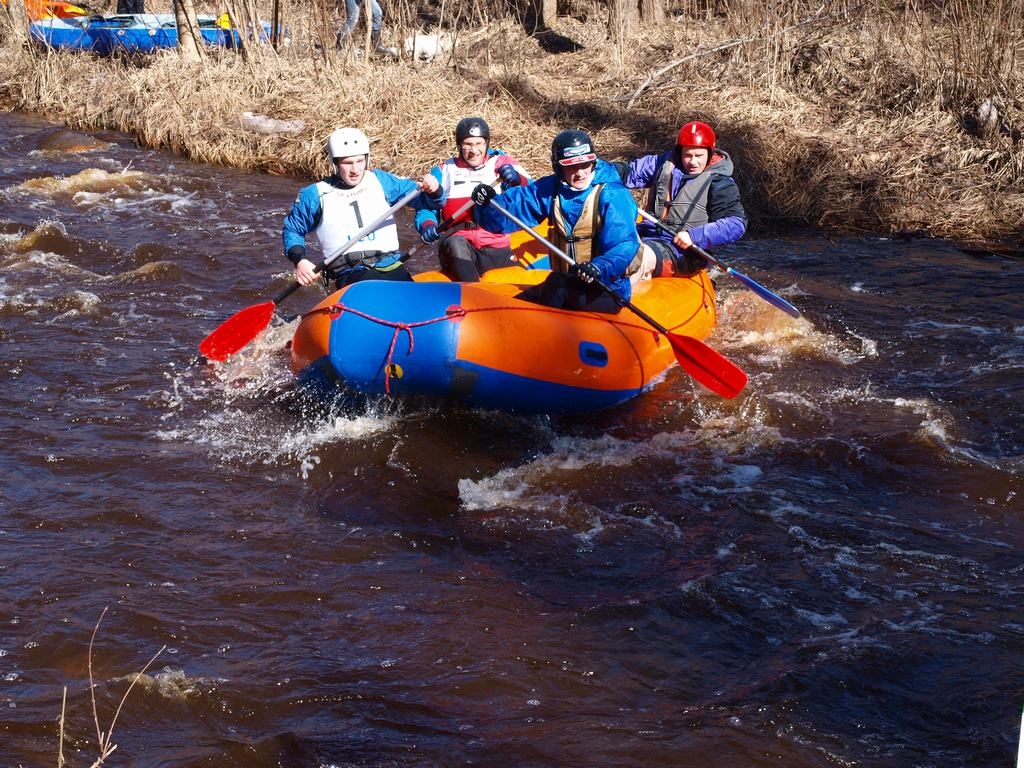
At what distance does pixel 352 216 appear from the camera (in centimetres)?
623

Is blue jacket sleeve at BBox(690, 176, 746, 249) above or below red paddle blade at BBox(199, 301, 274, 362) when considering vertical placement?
above

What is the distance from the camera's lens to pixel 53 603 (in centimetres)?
408

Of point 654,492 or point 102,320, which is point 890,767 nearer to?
point 654,492

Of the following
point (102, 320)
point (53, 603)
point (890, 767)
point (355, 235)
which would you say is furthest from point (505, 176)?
point (890, 767)

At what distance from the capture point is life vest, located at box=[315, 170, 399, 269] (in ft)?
20.4

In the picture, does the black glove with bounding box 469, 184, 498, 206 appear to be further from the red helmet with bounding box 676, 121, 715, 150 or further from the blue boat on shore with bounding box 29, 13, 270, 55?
the blue boat on shore with bounding box 29, 13, 270, 55

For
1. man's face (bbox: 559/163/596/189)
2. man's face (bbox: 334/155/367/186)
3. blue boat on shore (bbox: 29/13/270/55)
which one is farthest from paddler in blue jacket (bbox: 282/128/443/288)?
blue boat on shore (bbox: 29/13/270/55)

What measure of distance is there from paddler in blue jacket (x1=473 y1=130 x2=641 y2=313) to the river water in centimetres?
66

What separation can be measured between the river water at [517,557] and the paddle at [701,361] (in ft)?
0.77

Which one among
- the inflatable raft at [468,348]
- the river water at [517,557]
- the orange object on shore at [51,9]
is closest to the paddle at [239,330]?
the river water at [517,557]

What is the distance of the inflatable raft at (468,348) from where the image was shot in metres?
5.32

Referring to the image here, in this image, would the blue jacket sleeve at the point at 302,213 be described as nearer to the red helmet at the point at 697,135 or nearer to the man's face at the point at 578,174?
the man's face at the point at 578,174

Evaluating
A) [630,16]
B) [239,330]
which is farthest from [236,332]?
[630,16]

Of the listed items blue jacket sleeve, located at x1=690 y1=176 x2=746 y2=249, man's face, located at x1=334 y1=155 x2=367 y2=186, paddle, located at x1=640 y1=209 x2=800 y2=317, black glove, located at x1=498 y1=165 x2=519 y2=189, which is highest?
man's face, located at x1=334 y1=155 x2=367 y2=186
